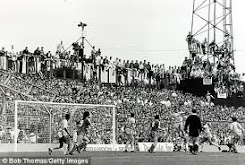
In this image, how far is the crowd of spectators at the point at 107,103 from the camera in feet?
105

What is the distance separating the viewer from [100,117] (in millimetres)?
35344

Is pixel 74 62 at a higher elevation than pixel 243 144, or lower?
higher

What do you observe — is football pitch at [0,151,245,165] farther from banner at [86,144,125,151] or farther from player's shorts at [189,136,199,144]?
banner at [86,144,125,151]

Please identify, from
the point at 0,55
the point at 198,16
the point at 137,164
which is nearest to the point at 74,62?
the point at 0,55

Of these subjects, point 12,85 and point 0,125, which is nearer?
point 0,125

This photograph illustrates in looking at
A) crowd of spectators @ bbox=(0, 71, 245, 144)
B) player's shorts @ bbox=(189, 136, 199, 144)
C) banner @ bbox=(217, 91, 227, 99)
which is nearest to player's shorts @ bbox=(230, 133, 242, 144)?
crowd of spectators @ bbox=(0, 71, 245, 144)

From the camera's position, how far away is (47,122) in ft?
105

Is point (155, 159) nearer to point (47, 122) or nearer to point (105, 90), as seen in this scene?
point (47, 122)

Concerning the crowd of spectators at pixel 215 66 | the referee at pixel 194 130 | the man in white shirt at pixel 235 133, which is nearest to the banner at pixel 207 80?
the crowd of spectators at pixel 215 66

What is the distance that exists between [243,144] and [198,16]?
1535 centimetres

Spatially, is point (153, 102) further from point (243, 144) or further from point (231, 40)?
point (231, 40)

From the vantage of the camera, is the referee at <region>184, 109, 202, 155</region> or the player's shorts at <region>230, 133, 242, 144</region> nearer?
the referee at <region>184, 109, 202, 155</region>

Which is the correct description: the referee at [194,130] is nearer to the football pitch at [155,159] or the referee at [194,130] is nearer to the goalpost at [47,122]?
the football pitch at [155,159]

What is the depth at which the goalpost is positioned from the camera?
30969 millimetres
